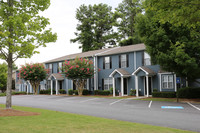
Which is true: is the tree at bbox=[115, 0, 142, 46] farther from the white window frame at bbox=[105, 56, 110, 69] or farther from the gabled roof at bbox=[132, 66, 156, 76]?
the gabled roof at bbox=[132, 66, 156, 76]

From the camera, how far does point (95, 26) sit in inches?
2034

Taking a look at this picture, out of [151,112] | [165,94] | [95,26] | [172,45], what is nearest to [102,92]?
[165,94]

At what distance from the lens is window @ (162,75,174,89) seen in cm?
2389

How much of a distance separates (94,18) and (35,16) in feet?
127

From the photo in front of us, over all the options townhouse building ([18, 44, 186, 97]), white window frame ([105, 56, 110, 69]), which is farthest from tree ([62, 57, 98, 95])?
white window frame ([105, 56, 110, 69])

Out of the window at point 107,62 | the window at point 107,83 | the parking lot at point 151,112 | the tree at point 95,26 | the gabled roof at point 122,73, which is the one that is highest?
the tree at point 95,26

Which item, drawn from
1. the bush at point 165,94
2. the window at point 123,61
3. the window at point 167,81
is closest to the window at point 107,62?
the window at point 123,61

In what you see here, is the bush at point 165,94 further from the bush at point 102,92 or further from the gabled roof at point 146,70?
the bush at point 102,92

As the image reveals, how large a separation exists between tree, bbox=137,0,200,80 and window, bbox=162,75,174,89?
4.71m

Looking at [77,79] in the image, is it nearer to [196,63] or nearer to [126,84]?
[126,84]

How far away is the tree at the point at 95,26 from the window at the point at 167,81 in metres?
26.8

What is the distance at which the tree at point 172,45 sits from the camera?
16859 mm

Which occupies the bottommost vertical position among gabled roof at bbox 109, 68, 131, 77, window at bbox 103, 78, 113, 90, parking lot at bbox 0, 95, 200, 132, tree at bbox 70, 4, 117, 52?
parking lot at bbox 0, 95, 200, 132

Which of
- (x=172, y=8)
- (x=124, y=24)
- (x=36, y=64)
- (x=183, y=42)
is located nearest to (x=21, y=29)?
(x=172, y=8)
